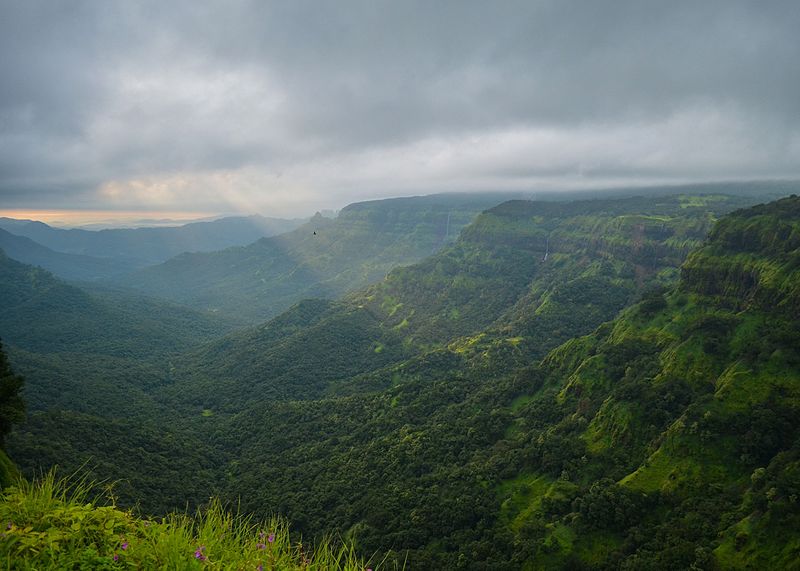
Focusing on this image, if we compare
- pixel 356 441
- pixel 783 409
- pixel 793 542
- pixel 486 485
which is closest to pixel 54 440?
pixel 356 441

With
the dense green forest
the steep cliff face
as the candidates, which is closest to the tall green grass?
the dense green forest

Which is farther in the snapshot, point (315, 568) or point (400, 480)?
point (400, 480)

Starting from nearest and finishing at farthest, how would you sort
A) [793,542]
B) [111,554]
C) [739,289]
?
[111,554]
[793,542]
[739,289]

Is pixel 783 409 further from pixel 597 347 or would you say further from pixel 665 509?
pixel 597 347

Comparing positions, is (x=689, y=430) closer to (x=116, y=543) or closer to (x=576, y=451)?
(x=576, y=451)

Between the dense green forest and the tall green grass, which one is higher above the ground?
the tall green grass

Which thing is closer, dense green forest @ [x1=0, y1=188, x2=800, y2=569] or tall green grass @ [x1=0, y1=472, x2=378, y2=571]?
tall green grass @ [x1=0, y1=472, x2=378, y2=571]

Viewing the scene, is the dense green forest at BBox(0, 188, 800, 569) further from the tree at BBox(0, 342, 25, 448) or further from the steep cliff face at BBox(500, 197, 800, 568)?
the tree at BBox(0, 342, 25, 448)

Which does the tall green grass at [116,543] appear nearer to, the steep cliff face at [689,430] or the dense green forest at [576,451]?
the dense green forest at [576,451]
